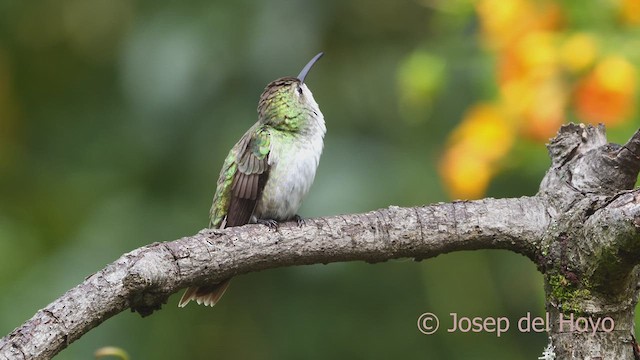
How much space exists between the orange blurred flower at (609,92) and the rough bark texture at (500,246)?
475 mm

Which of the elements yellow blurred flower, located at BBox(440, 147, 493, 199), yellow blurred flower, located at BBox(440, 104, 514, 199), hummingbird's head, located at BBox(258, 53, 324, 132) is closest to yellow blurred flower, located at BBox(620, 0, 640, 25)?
yellow blurred flower, located at BBox(440, 104, 514, 199)

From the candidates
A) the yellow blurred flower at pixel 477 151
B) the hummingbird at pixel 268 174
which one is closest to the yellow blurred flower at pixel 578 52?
the yellow blurred flower at pixel 477 151

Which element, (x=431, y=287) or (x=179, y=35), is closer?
Result: (x=431, y=287)

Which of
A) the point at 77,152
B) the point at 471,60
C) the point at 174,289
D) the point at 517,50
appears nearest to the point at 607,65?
the point at 517,50

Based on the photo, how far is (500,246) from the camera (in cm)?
299

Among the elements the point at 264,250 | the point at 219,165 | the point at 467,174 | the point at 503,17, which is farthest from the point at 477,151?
the point at 219,165

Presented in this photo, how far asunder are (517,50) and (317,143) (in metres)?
0.89

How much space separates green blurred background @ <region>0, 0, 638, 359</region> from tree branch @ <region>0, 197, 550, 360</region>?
2.07m

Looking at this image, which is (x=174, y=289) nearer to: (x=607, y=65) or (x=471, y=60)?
(x=607, y=65)

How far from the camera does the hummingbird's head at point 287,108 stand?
4.04 meters

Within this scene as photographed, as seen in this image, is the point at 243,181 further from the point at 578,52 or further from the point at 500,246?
the point at 578,52

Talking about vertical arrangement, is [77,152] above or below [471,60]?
above

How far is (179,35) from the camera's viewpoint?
566 cm

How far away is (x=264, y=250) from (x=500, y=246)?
29.2 inches
